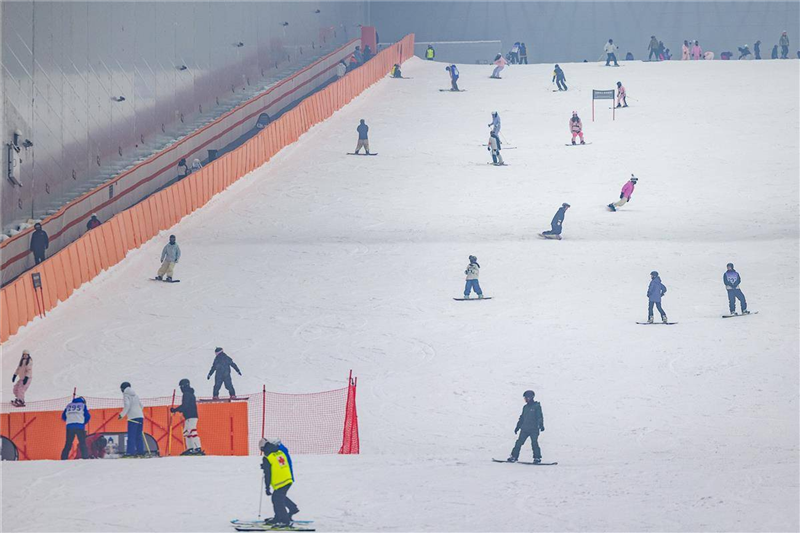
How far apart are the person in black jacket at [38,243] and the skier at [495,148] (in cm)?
1251

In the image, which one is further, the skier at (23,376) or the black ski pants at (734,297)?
the black ski pants at (734,297)

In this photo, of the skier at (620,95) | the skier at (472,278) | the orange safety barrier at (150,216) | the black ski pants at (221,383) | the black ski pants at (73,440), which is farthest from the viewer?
the skier at (620,95)

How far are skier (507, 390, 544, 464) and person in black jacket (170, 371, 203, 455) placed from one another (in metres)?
3.72

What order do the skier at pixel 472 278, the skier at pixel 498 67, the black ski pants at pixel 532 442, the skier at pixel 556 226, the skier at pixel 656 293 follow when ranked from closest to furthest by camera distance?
the black ski pants at pixel 532 442 < the skier at pixel 656 293 < the skier at pixel 472 278 < the skier at pixel 556 226 < the skier at pixel 498 67

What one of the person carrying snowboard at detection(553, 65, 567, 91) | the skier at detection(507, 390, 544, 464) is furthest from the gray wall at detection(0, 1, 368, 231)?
the skier at detection(507, 390, 544, 464)

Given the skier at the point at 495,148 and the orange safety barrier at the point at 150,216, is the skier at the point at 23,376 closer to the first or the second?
the orange safety barrier at the point at 150,216

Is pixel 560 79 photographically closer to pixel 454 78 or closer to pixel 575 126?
pixel 454 78

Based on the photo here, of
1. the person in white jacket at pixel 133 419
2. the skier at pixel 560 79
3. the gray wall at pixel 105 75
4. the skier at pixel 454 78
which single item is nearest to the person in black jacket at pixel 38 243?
the gray wall at pixel 105 75

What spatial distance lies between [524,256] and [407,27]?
34.7 m

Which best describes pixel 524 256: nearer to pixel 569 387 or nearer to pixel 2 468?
pixel 569 387

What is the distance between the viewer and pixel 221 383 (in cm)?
1803

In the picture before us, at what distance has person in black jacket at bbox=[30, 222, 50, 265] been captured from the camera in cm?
2438

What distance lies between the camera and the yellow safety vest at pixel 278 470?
1227 centimetres

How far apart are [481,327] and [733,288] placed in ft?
13.6
